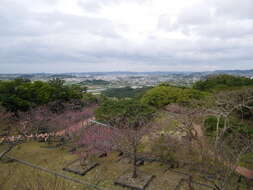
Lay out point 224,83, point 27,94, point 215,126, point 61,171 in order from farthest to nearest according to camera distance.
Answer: point 224,83
point 27,94
point 215,126
point 61,171

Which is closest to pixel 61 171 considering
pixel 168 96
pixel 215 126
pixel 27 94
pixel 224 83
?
pixel 215 126

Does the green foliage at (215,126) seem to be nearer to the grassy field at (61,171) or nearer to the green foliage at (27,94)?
the grassy field at (61,171)

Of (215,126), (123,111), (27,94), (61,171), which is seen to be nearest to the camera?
(61,171)

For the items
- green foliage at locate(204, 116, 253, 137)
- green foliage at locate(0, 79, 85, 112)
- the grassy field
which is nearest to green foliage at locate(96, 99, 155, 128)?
the grassy field

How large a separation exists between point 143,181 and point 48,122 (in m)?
6.83

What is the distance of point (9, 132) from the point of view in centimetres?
955

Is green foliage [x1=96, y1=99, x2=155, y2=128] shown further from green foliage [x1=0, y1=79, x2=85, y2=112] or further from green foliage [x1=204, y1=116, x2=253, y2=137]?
green foliage [x1=0, y1=79, x2=85, y2=112]

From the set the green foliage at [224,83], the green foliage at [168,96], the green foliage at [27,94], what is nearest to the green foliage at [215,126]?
the green foliage at [168,96]

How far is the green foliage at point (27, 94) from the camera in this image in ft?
42.3

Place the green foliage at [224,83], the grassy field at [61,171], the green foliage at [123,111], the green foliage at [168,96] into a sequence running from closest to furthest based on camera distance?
the grassy field at [61,171], the green foliage at [123,111], the green foliage at [168,96], the green foliage at [224,83]

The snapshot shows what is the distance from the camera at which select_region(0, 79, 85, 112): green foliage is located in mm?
12898

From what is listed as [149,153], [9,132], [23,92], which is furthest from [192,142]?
[23,92]

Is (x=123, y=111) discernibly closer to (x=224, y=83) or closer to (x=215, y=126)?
(x=215, y=126)

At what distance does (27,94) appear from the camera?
14211 mm
